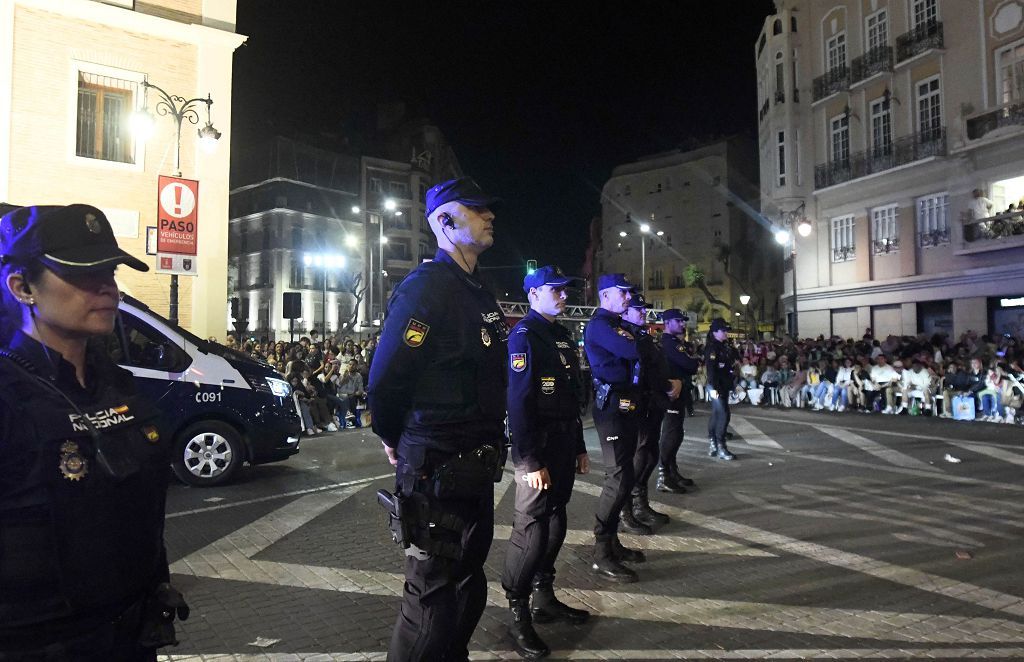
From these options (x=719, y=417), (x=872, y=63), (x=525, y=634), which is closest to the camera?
(x=525, y=634)

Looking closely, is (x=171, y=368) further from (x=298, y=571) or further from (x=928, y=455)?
(x=928, y=455)

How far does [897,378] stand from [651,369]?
13.8m

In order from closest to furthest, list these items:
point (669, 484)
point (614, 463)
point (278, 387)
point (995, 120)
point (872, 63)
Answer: point (614, 463) < point (669, 484) < point (278, 387) < point (995, 120) < point (872, 63)

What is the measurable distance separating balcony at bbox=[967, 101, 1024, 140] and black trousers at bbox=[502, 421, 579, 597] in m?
24.1

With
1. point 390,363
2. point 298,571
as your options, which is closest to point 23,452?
point 390,363

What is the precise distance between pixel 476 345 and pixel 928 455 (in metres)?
10.2

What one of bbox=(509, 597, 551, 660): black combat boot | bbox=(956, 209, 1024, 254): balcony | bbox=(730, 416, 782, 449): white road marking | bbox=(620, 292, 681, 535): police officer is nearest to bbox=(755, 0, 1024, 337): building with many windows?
bbox=(956, 209, 1024, 254): balcony

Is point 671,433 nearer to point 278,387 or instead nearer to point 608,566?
point 608,566

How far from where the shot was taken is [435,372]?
2.89 m

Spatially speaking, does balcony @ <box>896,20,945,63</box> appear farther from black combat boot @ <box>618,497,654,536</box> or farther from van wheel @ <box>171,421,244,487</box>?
van wheel @ <box>171,421,244,487</box>

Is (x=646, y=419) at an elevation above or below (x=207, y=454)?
above

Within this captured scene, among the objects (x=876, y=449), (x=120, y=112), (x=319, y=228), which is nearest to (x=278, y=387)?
(x=876, y=449)

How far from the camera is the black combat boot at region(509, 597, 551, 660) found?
3875mm

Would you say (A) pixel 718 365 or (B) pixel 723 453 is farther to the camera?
(B) pixel 723 453
